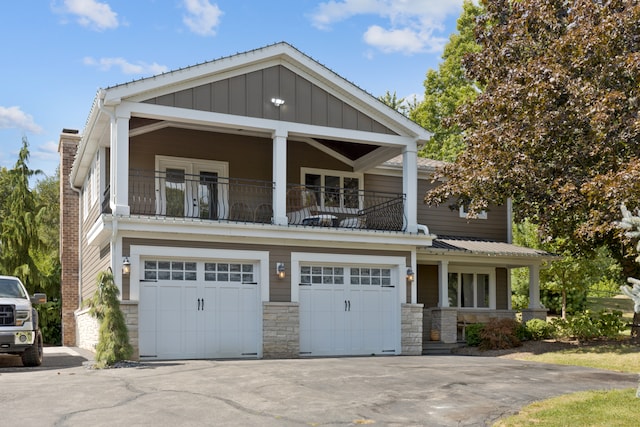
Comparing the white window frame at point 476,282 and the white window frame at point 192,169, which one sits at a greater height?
the white window frame at point 192,169

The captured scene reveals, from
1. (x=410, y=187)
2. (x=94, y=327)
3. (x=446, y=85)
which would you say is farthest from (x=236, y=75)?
(x=446, y=85)

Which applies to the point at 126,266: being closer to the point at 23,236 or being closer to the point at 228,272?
the point at 228,272

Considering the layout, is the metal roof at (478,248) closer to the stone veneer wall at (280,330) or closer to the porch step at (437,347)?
the porch step at (437,347)

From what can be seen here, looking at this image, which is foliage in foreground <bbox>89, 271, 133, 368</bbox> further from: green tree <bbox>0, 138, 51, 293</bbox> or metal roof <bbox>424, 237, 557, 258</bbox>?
green tree <bbox>0, 138, 51, 293</bbox>

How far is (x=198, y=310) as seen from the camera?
15664 mm

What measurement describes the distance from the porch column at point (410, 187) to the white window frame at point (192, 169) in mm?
4726

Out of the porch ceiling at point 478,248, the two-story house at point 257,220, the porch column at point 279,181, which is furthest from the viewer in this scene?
the porch ceiling at point 478,248

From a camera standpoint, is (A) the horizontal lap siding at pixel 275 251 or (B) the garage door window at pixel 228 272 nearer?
(A) the horizontal lap siding at pixel 275 251

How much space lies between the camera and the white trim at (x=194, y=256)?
14898 mm

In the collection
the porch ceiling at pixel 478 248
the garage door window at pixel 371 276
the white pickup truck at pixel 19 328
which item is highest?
the porch ceiling at pixel 478 248

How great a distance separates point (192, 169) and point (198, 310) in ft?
14.5

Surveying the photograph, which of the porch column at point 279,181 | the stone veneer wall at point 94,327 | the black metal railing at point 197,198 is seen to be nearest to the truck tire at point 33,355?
the stone veneer wall at point 94,327

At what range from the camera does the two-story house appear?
50.1ft

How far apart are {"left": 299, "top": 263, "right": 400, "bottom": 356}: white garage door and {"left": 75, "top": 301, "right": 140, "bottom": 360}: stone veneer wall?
403 centimetres
